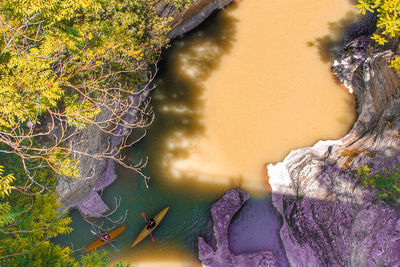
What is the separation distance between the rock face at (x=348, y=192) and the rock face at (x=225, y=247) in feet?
5.18

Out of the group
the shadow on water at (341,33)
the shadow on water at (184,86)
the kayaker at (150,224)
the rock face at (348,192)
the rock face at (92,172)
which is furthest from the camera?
the shadow on water at (341,33)

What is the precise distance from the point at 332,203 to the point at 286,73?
952 centimetres

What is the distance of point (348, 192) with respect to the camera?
10.8 metres

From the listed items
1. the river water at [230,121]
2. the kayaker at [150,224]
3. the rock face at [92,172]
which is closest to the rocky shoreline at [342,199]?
the river water at [230,121]

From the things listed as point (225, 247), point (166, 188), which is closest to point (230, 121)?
point (166, 188)

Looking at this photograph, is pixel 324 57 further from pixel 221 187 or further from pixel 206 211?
pixel 206 211

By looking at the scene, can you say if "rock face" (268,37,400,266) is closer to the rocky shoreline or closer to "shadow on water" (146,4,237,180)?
the rocky shoreline

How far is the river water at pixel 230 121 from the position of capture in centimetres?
1286

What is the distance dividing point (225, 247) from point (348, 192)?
246 inches

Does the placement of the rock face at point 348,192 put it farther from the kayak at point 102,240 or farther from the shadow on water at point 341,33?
the kayak at point 102,240

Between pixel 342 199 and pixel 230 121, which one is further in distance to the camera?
pixel 230 121

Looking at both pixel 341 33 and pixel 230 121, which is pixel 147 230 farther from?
pixel 341 33

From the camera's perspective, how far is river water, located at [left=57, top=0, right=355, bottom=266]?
12859mm

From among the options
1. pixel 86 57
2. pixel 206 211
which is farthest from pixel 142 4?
pixel 206 211
